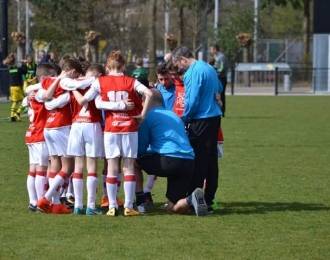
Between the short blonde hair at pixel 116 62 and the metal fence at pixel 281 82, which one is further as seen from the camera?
the metal fence at pixel 281 82

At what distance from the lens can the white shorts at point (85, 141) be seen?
37.4 ft

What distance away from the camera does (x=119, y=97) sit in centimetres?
1123

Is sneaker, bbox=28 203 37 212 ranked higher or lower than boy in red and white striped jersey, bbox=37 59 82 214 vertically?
lower

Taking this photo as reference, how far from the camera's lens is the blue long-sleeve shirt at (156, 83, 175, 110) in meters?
12.6

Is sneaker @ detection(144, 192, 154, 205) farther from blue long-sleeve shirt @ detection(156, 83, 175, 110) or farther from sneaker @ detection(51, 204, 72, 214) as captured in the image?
blue long-sleeve shirt @ detection(156, 83, 175, 110)

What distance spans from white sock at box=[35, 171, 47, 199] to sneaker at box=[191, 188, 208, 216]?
1.81 m

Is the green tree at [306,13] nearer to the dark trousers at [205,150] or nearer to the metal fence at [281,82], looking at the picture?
the metal fence at [281,82]

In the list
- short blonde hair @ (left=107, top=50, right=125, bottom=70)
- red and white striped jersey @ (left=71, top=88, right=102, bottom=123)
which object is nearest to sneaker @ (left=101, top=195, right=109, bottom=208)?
→ red and white striped jersey @ (left=71, top=88, right=102, bottom=123)

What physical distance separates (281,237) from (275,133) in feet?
47.1

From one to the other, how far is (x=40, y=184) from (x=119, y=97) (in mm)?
1522

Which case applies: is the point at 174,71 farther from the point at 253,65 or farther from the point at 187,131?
the point at 253,65

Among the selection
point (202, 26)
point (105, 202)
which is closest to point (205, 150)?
point (105, 202)

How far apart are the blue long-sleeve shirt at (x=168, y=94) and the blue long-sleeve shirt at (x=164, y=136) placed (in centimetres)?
72

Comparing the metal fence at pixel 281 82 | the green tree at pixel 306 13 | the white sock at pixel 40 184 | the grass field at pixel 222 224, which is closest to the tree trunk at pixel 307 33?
the green tree at pixel 306 13
